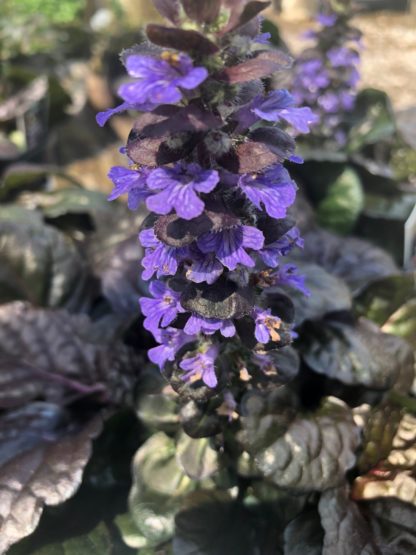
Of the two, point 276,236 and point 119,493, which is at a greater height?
point 276,236

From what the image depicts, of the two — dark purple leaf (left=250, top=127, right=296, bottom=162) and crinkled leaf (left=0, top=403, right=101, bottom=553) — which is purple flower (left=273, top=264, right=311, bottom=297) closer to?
dark purple leaf (left=250, top=127, right=296, bottom=162)

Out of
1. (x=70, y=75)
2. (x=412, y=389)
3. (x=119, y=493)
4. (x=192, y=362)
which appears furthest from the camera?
(x=70, y=75)

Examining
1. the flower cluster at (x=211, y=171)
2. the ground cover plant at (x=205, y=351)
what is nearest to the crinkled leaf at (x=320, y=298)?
the ground cover plant at (x=205, y=351)

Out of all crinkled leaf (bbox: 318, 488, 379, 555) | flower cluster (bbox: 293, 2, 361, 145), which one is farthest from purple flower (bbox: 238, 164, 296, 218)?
flower cluster (bbox: 293, 2, 361, 145)

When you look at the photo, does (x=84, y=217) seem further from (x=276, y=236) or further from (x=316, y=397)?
(x=276, y=236)

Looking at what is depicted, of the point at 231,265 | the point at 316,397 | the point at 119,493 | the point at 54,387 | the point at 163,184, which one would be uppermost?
the point at 163,184

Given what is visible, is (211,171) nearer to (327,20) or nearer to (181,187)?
(181,187)

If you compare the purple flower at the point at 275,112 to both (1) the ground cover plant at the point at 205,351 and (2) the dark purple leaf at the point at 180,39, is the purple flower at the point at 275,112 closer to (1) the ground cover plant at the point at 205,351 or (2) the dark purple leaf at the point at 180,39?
(1) the ground cover plant at the point at 205,351

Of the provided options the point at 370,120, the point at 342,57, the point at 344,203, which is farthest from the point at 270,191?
the point at 370,120

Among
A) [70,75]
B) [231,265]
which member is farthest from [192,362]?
[70,75]
